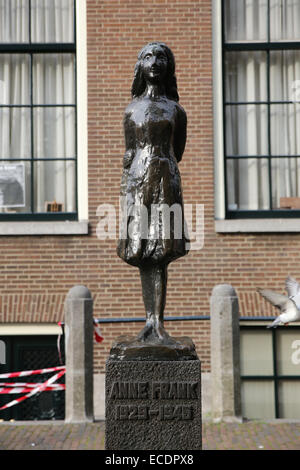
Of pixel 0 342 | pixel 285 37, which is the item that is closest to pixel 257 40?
pixel 285 37

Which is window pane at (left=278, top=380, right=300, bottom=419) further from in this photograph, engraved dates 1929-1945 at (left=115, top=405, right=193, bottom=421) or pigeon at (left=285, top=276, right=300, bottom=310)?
engraved dates 1929-1945 at (left=115, top=405, right=193, bottom=421)

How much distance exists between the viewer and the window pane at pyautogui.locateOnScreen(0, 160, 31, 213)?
1032 cm

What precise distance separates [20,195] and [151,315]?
551 centimetres

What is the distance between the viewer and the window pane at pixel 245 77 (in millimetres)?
10461

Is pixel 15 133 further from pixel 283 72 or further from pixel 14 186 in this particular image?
pixel 283 72

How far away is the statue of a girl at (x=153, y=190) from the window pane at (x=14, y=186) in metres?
5.18

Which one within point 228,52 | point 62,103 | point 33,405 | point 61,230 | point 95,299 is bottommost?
point 33,405

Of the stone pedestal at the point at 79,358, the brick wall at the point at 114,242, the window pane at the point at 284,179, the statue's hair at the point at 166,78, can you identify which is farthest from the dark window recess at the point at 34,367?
the statue's hair at the point at 166,78

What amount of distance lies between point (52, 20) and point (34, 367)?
4940 mm

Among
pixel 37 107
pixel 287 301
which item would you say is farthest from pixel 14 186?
pixel 287 301

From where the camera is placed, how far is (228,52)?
10.4 metres

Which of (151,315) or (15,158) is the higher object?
(15,158)

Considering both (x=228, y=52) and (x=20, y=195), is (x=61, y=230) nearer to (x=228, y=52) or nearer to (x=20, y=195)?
(x=20, y=195)

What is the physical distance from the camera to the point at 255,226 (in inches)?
390
